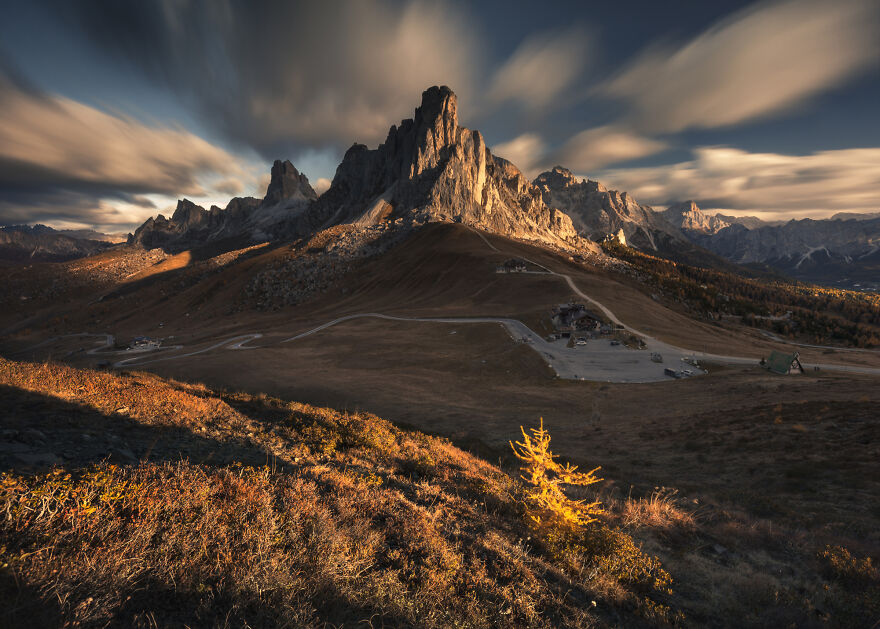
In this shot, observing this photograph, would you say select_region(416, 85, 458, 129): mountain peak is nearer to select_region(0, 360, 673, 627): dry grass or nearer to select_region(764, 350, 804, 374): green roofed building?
select_region(764, 350, 804, 374): green roofed building

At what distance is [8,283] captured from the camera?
168500 millimetres

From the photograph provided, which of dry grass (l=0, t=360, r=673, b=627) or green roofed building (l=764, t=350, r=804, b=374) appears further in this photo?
green roofed building (l=764, t=350, r=804, b=374)

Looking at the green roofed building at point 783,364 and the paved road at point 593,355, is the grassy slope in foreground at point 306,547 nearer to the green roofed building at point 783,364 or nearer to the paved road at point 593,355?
the paved road at point 593,355

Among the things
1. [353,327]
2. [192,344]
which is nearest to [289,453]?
[353,327]

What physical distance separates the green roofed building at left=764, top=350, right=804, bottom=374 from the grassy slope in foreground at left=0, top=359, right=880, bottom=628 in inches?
1522

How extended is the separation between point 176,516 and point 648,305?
84604mm

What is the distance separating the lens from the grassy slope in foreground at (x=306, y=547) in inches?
157

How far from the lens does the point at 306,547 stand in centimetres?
521

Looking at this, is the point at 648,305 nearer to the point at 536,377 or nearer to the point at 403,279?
the point at 536,377

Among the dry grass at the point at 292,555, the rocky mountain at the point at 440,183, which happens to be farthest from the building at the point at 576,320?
the rocky mountain at the point at 440,183

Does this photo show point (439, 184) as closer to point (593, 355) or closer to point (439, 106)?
point (439, 106)

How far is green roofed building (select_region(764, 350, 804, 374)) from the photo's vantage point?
3642 cm

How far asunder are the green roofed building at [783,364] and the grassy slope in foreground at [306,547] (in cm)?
3866

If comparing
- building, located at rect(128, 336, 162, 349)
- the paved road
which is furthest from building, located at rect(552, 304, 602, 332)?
building, located at rect(128, 336, 162, 349)
